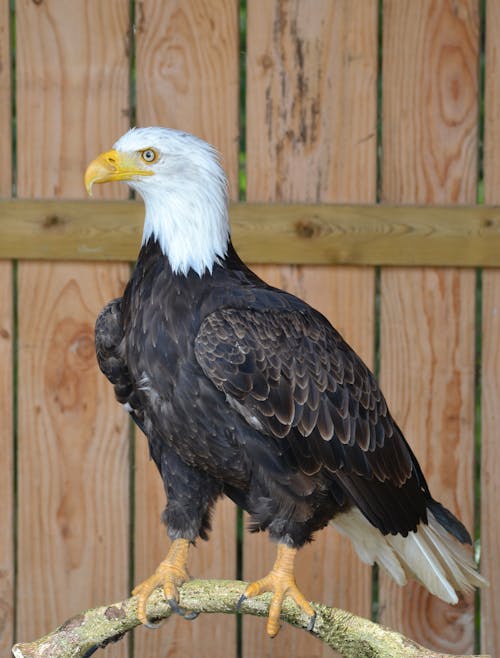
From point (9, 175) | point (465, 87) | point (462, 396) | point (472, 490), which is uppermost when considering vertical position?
point (465, 87)

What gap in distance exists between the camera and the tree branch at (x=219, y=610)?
2.37 meters

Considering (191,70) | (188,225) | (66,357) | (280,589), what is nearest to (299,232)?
(191,70)

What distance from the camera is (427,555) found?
3096 millimetres

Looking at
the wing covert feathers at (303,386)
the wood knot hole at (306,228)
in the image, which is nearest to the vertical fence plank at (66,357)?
the wood knot hole at (306,228)

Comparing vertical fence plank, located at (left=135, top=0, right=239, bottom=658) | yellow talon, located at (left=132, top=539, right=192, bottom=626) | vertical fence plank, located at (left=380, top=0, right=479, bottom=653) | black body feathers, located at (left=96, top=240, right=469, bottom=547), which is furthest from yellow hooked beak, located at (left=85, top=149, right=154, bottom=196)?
vertical fence plank, located at (left=380, top=0, right=479, bottom=653)

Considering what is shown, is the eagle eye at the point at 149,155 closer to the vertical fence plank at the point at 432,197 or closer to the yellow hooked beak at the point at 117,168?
the yellow hooked beak at the point at 117,168

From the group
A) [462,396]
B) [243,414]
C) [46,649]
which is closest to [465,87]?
[462,396]

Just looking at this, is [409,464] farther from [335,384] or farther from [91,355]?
[91,355]

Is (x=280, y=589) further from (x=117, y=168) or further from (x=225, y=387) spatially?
(x=117, y=168)

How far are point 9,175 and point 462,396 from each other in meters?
1.59

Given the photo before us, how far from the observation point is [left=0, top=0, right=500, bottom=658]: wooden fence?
3.52 m

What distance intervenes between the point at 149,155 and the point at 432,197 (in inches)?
45.0

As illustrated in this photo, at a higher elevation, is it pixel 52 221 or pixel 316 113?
pixel 316 113

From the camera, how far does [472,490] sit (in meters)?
3.59
